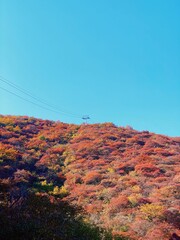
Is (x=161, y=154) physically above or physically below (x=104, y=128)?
below

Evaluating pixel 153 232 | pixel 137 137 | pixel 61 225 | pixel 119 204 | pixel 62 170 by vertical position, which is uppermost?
pixel 137 137

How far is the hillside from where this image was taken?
13797mm

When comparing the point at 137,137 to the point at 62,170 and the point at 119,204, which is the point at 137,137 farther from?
the point at 119,204

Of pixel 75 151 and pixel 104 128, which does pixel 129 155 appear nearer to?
pixel 75 151

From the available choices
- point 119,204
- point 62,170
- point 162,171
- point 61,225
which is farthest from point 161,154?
point 61,225

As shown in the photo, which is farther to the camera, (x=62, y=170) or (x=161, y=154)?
(x=161, y=154)

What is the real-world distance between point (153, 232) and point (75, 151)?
1892cm

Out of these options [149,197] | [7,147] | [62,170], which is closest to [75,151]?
[62,170]

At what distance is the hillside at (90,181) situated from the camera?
45.3 ft

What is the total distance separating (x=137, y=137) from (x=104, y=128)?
7.16 meters

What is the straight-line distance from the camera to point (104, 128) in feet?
142

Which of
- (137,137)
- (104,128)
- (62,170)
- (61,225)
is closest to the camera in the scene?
(61,225)

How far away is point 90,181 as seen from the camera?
23125 millimetres

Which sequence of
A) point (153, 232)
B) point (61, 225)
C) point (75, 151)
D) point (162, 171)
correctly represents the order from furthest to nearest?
point (75, 151) → point (162, 171) → point (153, 232) → point (61, 225)
